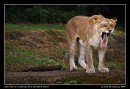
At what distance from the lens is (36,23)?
2161cm

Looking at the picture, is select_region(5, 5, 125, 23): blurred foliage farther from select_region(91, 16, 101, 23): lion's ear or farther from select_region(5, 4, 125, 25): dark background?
select_region(91, 16, 101, 23): lion's ear

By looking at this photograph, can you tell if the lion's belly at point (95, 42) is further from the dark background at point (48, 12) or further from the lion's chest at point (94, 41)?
the dark background at point (48, 12)

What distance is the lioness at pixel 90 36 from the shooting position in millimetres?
11703

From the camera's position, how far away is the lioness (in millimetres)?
11703

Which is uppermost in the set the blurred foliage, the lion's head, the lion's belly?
the blurred foliage

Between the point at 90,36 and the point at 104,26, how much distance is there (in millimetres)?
637

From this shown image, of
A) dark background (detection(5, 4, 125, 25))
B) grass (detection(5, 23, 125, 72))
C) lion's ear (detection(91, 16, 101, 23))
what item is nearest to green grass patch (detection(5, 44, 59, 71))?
grass (detection(5, 23, 125, 72))

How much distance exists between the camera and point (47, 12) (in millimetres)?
21828

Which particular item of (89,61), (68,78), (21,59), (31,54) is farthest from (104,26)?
(31,54)

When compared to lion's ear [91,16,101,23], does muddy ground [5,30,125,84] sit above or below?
below

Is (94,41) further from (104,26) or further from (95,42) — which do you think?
(104,26)

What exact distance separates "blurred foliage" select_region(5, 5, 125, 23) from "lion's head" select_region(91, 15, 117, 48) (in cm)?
983

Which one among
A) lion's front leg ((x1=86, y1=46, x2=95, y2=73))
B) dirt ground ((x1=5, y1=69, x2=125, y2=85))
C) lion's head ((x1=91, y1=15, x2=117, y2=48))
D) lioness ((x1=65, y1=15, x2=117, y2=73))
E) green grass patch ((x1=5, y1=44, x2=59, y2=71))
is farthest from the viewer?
green grass patch ((x1=5, y1=44, x2=59, y2=71))

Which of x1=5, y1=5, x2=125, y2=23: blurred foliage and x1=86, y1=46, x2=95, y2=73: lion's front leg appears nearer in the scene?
x1=86, y1=46, x2=95, y2=73: lion's front leg
